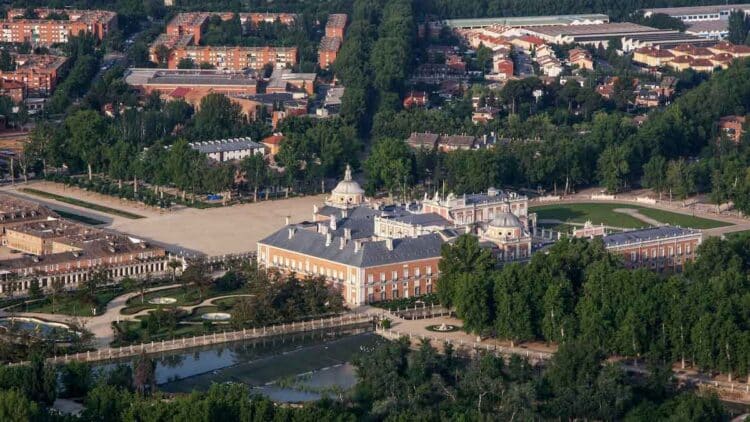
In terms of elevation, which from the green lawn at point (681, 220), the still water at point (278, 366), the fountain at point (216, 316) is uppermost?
the fountain at point (216, 316)

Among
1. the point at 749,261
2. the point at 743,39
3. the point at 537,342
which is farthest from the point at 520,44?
the point at 537,342

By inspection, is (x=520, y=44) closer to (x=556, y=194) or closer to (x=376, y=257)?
(x=556, y=194)

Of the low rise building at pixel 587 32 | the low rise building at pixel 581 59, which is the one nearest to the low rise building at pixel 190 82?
the low rise building at pixel 581 59

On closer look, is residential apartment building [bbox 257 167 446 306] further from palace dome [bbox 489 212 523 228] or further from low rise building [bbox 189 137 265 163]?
low rise building [bbox 189 137 265 163]

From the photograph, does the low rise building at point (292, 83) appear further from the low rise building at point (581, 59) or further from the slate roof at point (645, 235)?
the slate roof at point (645, 235)

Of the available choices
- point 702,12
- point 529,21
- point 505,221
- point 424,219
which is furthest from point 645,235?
point 702,12

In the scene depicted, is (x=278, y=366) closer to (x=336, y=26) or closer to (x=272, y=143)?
(x=272, y=143)
